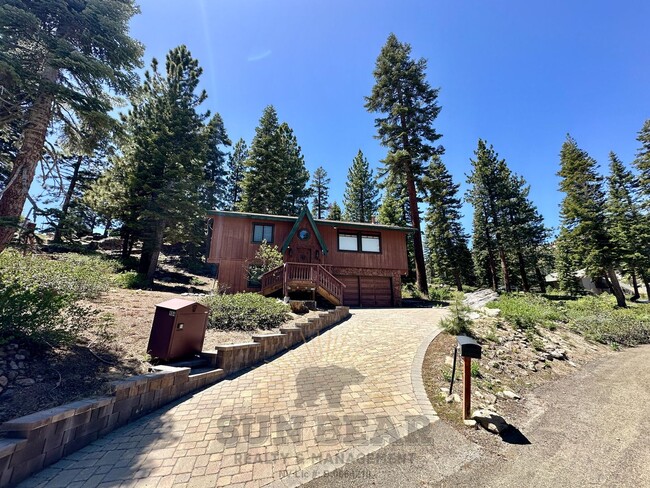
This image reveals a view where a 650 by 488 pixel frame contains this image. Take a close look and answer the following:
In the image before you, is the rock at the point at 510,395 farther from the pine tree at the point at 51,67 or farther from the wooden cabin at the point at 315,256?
the pine tree at the point at 51,67

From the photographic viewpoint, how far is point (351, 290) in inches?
640

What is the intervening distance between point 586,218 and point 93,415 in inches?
1067

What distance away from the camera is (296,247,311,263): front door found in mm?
15500

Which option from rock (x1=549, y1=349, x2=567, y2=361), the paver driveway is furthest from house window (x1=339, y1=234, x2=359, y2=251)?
rock (x1=549, y1=349, x2=567, y2=361)

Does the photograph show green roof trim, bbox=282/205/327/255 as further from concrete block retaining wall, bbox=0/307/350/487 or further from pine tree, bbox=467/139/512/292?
pine tree, bbox=467/139/512/292

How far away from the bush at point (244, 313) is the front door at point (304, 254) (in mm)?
6847

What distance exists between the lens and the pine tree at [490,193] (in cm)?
2534

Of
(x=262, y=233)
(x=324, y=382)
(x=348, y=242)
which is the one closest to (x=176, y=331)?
(x=324, y=382)

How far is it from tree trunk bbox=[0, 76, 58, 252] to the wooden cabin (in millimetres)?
8608

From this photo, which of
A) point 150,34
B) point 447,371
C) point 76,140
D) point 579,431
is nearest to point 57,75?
point 76,140

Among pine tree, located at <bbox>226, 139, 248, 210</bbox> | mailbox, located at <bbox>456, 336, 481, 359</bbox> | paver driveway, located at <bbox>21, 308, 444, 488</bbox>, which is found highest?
pine tree, located at <bbox>226, 139, 248, 210</bbox>

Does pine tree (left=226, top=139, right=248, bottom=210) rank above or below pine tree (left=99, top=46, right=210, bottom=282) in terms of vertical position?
above

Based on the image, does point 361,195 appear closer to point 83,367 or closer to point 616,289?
point 616,289

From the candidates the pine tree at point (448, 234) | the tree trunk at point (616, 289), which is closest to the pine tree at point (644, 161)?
the tree trunk at point (616, 289)
